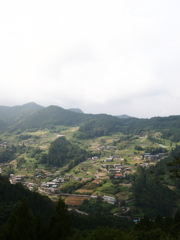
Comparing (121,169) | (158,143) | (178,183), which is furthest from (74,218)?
(158,143)

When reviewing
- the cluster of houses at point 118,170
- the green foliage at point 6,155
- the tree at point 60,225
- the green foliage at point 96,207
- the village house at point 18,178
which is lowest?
the green foliage at point 96,207

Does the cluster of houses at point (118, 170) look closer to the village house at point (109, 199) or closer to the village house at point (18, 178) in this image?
the village house at point (109, 199)

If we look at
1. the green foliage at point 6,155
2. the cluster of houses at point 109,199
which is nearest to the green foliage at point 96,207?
the cluster of houses at point 109,199

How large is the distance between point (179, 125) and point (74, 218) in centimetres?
18212

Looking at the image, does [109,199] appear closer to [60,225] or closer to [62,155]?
[60,225]

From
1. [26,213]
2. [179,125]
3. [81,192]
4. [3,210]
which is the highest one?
[179,125]

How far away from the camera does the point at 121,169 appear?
341ft

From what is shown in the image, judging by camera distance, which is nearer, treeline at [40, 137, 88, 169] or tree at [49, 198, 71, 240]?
tree at [49, 198, 71, 240]

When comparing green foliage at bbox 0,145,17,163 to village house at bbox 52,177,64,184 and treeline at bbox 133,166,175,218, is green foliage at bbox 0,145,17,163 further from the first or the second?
treeline at bbox 133,166,175,218

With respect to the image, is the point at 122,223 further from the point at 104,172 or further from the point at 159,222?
the point at 104,172

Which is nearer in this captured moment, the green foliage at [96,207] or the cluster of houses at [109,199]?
the green foliage at [96,207]

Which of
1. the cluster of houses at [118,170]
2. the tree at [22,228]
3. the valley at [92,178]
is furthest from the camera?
the cluster of houses at [118,170]

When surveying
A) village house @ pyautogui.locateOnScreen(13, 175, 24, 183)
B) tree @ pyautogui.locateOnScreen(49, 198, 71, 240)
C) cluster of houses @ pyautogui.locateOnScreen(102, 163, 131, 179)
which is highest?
tree @ pyautogui.locateOnScreen(49, 198, 71, 240)

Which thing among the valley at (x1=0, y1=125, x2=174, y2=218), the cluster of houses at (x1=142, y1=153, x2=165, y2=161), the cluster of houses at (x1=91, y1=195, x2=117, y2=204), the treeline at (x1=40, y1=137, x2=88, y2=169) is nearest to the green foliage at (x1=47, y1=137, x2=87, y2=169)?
the treeline at (x1=40, y1=137, x2=88, y2=169)
